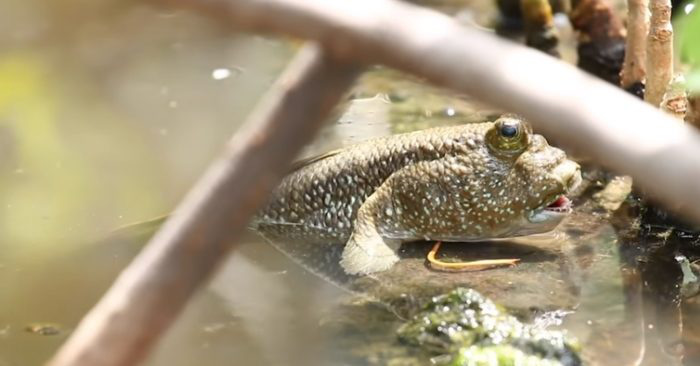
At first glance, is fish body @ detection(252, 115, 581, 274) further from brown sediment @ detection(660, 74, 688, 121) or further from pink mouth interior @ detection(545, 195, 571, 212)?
brown sediment @ detection(660, 74, 688, 121)

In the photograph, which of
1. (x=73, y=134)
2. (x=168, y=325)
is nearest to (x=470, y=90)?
(x=168, y=325)

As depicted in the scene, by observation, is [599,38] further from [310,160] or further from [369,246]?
[369,246]

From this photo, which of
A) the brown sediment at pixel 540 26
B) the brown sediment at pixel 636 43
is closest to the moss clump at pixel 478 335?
the brown sediment at pixel 636 43

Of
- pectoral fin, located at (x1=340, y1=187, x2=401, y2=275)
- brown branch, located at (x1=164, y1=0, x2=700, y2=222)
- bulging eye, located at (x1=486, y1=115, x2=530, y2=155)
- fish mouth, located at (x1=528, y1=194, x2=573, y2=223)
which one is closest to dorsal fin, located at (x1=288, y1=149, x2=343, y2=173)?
pectoral fin, located at (x1=340, y1=187, x2=401, y2=275)

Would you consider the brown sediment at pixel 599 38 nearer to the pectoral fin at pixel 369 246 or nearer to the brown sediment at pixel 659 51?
the brown sediment at pixel 659 51

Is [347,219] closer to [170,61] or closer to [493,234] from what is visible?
[493,234]

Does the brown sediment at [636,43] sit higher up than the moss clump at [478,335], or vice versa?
the brown sediment at [636,43]

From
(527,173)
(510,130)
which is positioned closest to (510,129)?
(510,130)
